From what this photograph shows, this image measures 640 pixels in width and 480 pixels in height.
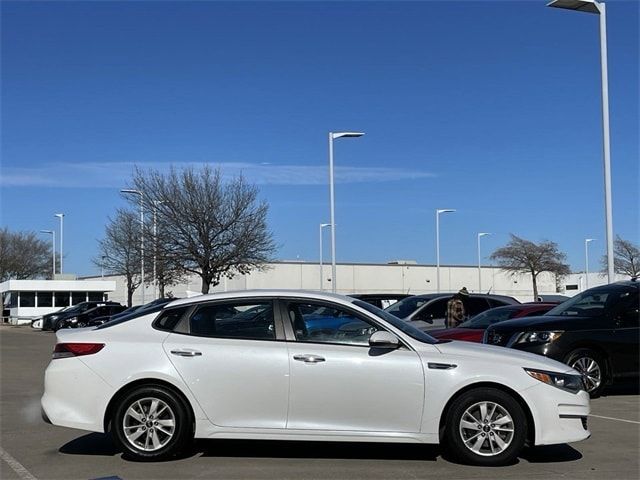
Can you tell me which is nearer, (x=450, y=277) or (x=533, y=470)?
(x=533, y=470)

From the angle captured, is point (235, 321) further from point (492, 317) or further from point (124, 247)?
point (124, 247)

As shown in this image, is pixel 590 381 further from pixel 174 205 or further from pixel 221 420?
pixel 174 205

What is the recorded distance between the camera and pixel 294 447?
750 centimetres

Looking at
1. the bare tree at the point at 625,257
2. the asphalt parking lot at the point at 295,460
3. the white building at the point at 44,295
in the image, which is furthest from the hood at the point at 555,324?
the white building at the point at 44,295

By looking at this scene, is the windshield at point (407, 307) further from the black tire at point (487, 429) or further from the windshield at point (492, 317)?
the black tire at point (487, 429)

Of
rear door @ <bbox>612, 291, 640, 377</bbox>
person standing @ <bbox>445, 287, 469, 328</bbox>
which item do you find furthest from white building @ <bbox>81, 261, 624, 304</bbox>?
rear door @ <bbox>612, 291, 640, 377</bbox>

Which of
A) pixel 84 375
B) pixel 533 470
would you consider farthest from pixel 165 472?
pixel 533 470

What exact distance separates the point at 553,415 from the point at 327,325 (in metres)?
2.26

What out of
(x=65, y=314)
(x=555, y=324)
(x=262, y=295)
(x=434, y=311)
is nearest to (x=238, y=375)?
(x=262, y=295)

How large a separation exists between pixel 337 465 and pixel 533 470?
180 cm

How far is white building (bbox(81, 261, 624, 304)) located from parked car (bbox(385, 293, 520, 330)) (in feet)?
153

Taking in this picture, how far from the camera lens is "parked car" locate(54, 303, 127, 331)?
36219 millimetres

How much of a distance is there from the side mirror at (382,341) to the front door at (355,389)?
0.06 meters

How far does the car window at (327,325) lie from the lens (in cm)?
684
